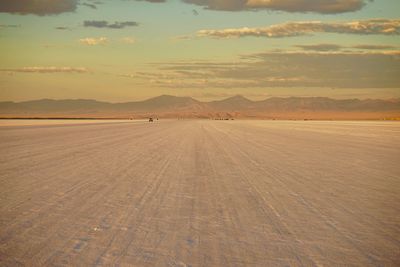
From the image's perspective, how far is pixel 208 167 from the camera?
14422 mm

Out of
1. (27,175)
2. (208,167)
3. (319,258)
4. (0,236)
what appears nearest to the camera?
(319,258)

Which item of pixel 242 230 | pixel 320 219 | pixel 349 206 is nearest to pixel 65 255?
pixel 242 230

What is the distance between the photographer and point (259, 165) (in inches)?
597

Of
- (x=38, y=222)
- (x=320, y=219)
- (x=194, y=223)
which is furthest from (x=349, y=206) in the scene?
(x=38, y=222)

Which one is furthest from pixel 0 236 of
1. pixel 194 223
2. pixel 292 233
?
pixel 292 233

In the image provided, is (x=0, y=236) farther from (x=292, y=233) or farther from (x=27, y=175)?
(x=27, y=175)

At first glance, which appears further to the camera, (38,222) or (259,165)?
(259,165)

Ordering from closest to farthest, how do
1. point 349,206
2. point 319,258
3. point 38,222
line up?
point 319,258 < point 38,222 < point 349,206

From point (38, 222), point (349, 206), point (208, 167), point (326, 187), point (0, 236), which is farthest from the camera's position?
point (208, 167)

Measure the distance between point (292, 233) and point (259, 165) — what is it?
337 inches

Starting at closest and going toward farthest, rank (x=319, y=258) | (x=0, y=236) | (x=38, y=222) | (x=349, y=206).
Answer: (x=319, y=258), (x=0, y=236), (x=38, y=222), (x=349, y=206)

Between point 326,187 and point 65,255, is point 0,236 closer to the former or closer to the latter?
point 65,255

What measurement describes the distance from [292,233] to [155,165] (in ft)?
27.9

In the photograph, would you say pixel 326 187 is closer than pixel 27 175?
Yes
